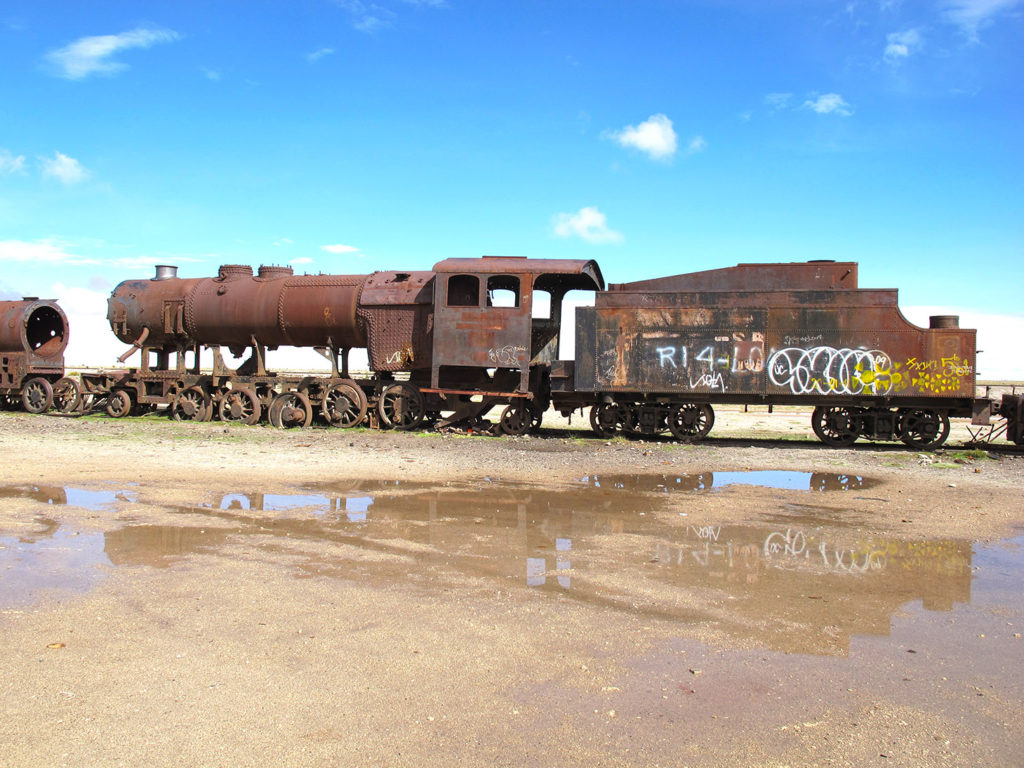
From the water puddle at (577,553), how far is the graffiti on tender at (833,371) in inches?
226

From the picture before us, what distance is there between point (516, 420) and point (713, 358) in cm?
412

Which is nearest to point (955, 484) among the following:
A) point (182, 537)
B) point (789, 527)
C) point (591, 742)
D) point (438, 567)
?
point (789, 527)

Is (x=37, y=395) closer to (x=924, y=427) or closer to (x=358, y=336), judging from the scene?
(x=358, y=336)

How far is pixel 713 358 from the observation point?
1383 centimetres

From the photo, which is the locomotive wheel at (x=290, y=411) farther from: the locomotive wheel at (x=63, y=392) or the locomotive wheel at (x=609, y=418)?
the locomotive wheel at (x=63, y=392)

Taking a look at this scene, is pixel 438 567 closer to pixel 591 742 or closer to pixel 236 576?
pixel 236 576

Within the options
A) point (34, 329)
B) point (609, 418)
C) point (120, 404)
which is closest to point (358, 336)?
point (609, 418)

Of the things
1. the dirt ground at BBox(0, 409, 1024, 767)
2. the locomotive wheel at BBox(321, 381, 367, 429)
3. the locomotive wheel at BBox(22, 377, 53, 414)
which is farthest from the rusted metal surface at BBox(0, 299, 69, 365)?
the dirt ground at BBox(0, 409, 1024, 767)

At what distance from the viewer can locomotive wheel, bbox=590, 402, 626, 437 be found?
14.6m

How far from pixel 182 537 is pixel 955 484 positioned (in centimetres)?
944

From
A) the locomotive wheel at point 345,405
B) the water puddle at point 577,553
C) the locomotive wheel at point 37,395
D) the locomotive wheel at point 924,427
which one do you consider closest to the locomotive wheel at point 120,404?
the locomotive wheel at point 37,395

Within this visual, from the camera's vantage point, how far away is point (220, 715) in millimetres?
3168

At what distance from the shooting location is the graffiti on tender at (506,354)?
14312 mm

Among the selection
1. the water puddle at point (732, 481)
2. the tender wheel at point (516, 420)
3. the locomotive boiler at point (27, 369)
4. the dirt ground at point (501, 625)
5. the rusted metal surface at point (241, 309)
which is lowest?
the dirt ground at point (501, 625)
